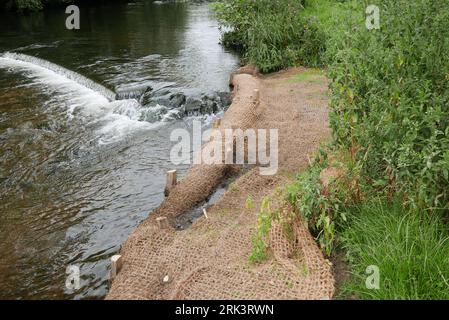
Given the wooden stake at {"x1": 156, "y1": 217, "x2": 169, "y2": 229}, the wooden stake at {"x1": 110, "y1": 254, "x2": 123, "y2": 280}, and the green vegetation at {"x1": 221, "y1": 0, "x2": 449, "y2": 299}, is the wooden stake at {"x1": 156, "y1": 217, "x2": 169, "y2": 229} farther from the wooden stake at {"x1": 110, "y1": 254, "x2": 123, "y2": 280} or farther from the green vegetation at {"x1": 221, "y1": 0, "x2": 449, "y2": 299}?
the green vegetation at {"x1": 221, "y1": 0, "x2": 449, "y2": 299}

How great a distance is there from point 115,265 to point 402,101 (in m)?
3.16

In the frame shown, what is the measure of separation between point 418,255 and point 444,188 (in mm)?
607

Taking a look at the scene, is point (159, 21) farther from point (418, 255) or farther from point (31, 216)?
point (418, 255)

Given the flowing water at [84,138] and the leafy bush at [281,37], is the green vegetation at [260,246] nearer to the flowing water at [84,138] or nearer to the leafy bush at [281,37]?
the flowing water at [84,138]

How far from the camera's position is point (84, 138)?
29.7 ft

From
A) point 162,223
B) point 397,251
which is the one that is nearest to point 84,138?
point 162,223

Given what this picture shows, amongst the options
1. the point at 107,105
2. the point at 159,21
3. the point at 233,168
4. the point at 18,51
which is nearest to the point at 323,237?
the point at 233,168

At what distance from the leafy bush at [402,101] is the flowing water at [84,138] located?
3159mm

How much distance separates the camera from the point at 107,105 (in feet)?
36.3

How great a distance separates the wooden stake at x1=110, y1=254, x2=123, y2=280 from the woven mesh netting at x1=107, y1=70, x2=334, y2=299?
0.05m

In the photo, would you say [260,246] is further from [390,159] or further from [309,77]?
[309,77]

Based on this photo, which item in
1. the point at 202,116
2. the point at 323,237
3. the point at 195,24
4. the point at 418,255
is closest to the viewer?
the point at 418,255
